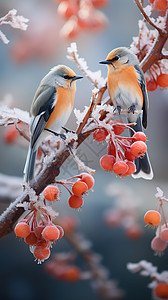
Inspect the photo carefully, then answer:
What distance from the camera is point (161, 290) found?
671mm

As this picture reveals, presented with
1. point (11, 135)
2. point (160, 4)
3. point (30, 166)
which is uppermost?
point (11, 135)

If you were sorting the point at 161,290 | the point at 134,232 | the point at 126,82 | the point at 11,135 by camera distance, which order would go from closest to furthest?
the point at 126,82
the point at 161,290
the point at 11,135
the point at 134,232

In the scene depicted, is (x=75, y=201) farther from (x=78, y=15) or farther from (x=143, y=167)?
(x=78, y=15)

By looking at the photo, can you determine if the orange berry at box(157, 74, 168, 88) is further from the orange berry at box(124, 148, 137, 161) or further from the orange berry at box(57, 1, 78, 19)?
the orange berry at box(57, 1, 78, 19)

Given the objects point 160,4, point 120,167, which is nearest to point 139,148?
point 120,167

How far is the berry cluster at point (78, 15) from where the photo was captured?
0.74 meters

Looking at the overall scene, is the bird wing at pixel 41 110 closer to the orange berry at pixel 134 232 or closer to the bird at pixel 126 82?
the bird at pixel 126 82

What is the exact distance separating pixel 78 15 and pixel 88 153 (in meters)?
0.38

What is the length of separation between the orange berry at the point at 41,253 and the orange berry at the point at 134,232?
0.68m

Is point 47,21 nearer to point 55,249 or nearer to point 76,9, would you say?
point 76,9

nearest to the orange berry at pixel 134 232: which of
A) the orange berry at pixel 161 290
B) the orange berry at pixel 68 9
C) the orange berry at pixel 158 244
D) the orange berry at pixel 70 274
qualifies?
the orange berry at pixel 70 274

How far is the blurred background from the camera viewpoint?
1.04 meters

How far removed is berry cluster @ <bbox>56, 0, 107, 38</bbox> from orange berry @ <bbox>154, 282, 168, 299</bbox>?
56 centimetres

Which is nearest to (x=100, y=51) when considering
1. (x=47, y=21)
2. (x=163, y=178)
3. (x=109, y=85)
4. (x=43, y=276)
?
(x=47, y=21)
